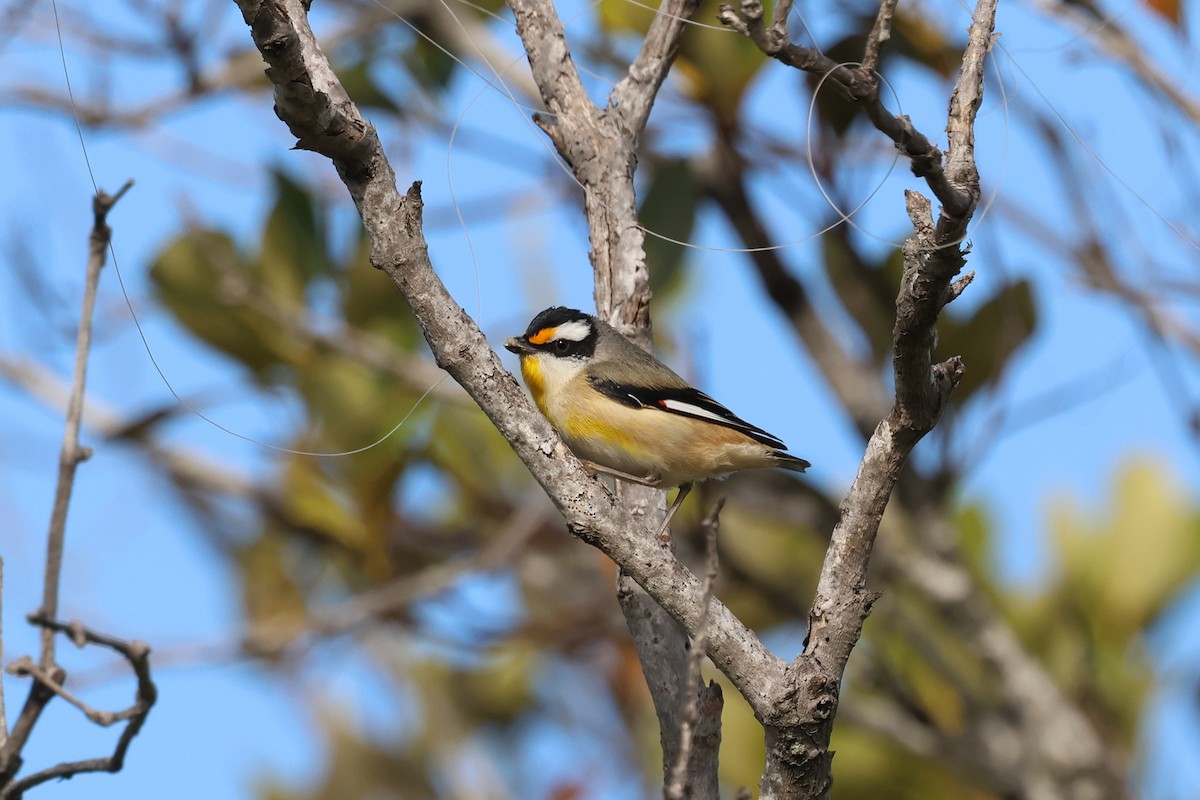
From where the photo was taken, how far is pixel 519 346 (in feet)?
15.6

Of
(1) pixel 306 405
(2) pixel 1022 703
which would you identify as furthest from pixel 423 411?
(2) pixel 1022 703

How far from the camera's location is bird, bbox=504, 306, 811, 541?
4.08 meters

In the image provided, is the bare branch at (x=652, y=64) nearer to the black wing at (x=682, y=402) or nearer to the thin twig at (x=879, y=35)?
the black wing at (x=682, y=402)

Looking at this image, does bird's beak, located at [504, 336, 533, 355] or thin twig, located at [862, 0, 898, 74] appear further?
bird's beak, located at [504, 336, 533, 355]

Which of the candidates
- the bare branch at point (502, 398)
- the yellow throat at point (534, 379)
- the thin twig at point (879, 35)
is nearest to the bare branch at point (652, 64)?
the yellow throat at point (534, 379)

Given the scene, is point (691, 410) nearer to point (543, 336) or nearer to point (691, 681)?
point (543, 336)

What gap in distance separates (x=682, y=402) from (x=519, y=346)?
30.7 inches

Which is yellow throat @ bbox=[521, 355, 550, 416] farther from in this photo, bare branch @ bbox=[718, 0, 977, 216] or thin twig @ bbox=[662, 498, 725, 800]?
thin twig @ bbox=[662, 498, 725, 800]

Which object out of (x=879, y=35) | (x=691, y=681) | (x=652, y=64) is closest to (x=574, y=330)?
(x=652, y=64)

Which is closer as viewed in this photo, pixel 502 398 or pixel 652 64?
pixel 502 398

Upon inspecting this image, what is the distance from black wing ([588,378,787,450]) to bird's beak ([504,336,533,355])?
0.50 metres

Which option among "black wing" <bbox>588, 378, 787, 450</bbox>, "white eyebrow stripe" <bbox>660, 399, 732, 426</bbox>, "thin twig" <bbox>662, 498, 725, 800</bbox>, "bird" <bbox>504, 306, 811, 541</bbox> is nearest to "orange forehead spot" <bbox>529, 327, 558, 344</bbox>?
"bird" <bbox>504, 306, 811, 541</bbox>

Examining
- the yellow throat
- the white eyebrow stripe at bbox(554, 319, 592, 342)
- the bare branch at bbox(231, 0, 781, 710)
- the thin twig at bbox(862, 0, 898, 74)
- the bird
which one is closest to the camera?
the thin twig at bbox(862, 0, 898, 74)

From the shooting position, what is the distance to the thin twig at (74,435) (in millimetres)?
2693
